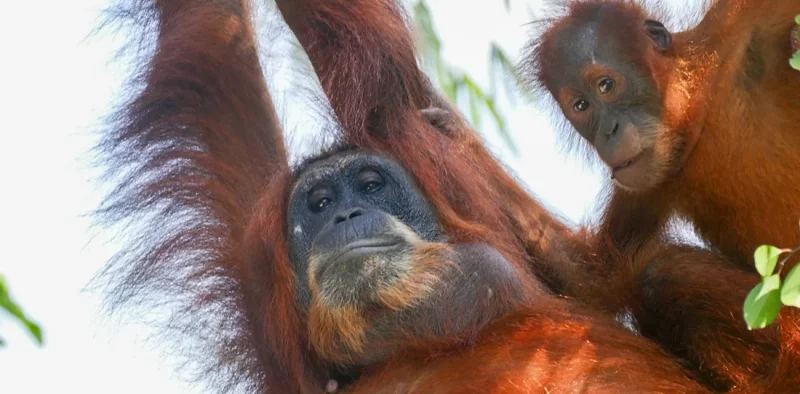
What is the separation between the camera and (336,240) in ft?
14.0

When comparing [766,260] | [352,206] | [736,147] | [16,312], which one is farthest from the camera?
[352,206]

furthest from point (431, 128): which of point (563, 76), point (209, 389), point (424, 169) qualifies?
point (209, 389)

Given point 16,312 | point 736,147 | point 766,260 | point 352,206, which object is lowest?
point 736,147

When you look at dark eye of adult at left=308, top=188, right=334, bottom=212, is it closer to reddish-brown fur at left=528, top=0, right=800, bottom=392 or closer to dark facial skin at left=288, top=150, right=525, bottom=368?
dark facial skin at left=288, top=150, right=525, bottom=368

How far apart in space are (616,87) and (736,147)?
22.5 inches

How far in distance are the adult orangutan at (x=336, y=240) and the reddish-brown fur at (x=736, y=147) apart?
14.2 inches

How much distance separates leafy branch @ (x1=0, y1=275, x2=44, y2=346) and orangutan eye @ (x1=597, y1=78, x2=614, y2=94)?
251 centimetres

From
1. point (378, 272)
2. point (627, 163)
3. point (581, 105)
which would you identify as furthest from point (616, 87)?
point (378, 272)

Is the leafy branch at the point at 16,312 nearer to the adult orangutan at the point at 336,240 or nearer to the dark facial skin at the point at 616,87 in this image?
the adult orangutan at the point at 336,240

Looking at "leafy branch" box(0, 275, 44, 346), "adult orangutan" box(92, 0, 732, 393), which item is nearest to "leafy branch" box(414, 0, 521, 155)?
"adult orangutan" box(92, 0, 732, 393)

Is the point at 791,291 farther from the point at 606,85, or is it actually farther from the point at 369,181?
the point at 369,181

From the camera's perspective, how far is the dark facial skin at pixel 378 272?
420 cm

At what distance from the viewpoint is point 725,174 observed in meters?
4.17

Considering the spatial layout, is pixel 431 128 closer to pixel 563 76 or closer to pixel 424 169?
pixel 424 169
